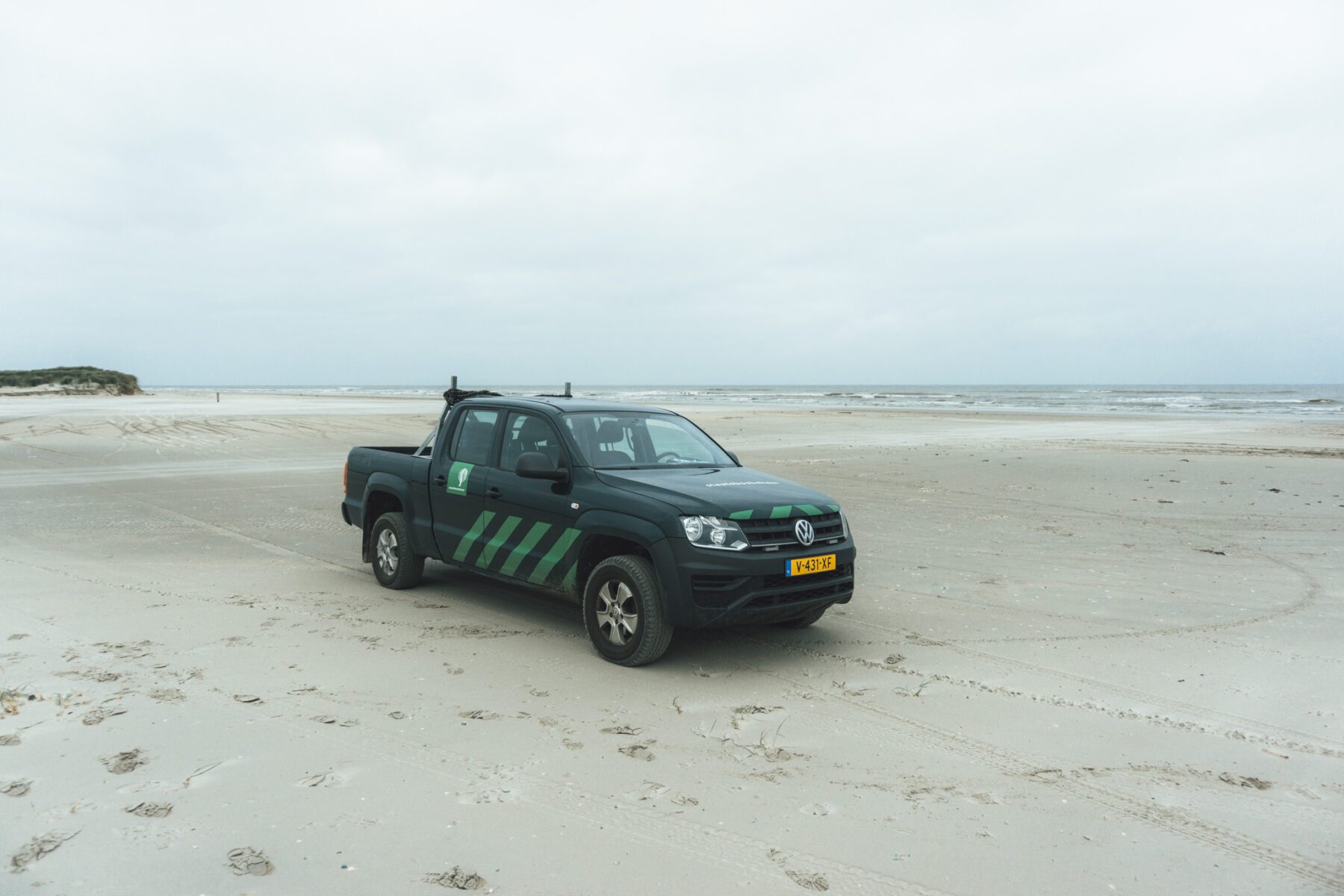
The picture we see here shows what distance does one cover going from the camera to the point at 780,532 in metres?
5.68

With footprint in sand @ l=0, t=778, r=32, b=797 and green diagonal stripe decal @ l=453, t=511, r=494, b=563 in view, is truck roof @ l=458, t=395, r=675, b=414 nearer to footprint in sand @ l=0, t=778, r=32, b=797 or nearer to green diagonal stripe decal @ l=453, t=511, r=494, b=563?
green diagonal stripe decal @ l=453, t=511, r=494, b=563

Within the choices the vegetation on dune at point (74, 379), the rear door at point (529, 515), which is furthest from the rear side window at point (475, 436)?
the vegetation on dune at point (74, 379)

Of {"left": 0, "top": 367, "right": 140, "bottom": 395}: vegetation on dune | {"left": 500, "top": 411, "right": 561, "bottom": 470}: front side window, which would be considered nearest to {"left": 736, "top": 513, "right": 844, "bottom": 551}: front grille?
{"left": 500, "top": 411, "right": 561, "bottom": 470}: front side window

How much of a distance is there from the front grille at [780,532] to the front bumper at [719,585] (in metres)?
0.05

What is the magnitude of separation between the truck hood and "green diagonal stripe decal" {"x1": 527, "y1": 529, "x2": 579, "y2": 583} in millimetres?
429

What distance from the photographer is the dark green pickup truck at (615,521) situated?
5.50 meters

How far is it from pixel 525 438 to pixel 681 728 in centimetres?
281

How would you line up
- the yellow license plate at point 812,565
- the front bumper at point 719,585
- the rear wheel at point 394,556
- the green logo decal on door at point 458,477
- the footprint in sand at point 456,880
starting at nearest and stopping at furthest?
the footprint in sand at point 456,880, the front bumper at point 719,585, the yellow license plate at point 812,565, the green logo decal on door at point 458,477, the rear wheel at point 394,556

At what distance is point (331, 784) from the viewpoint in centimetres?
398

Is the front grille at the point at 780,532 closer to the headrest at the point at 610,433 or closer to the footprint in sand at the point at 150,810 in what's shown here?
the headrest at the point at 610,433

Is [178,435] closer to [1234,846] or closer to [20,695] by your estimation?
[20,695]

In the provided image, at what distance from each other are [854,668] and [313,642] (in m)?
3.55

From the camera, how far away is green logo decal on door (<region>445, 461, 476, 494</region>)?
278 inches

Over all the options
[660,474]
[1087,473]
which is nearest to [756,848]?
[660,474]
